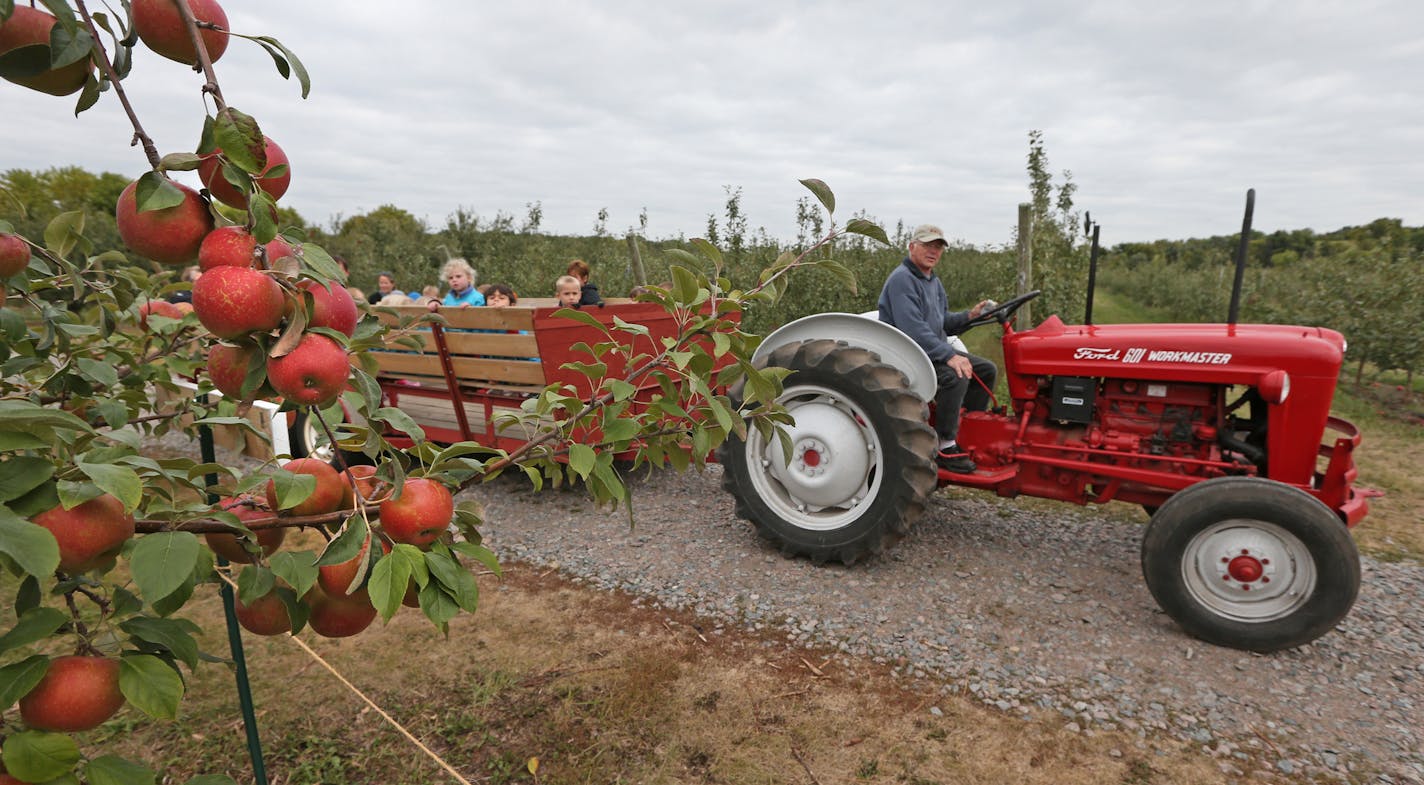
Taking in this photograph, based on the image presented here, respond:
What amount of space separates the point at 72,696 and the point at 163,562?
0.14 m

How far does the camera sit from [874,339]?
3.70m

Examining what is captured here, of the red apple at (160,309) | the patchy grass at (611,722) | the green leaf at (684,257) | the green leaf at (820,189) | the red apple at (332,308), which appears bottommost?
the patchy grass at (611,722)

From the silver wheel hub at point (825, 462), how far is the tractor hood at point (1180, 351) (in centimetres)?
90

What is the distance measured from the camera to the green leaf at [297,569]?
63cm

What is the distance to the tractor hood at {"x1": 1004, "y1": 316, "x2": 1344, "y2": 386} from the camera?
2977 millimetres

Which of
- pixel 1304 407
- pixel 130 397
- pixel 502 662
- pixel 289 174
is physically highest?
pixel 289 174

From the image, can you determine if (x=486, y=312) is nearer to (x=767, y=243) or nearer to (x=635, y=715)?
(x=635, y=715)

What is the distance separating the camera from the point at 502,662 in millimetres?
2750

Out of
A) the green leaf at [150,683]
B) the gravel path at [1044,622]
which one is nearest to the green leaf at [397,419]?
the green leaf at [150,683]

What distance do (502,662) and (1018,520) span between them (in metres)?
3.02

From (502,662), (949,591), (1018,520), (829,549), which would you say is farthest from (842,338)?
(502,662)

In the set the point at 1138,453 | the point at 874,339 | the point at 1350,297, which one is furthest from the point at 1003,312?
the point at 1350,297

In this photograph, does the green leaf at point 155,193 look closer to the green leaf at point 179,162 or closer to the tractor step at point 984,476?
the green leaf at point 179,162

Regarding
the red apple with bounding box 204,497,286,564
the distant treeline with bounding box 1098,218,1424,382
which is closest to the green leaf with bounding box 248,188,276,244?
the red apple with bounding box 204,497,286,564
